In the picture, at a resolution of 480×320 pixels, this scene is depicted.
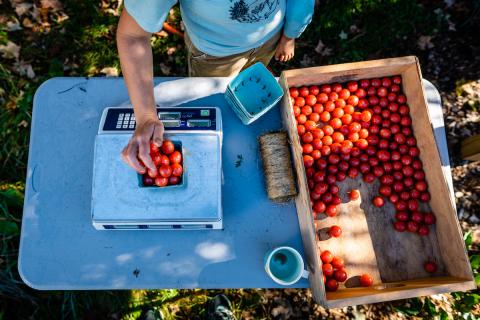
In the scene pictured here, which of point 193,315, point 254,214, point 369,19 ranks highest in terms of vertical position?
point 369,19

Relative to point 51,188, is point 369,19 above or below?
above

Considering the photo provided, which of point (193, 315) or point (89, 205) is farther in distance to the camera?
point (193, 315)

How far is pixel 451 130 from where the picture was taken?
145 inches

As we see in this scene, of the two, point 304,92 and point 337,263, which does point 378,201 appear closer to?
point 337,263

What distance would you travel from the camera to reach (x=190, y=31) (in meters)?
2.12

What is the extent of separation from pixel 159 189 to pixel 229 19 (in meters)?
0.95

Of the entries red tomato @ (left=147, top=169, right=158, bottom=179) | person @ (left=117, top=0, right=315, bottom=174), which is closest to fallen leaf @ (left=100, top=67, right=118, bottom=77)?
person @ (left=117, top=0, right=315, bottom=174)

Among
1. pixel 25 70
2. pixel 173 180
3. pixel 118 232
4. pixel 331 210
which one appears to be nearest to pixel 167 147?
pixel 173 180

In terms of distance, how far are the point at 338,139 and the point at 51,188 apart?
5.94ft

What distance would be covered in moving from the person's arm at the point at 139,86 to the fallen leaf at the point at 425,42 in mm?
3230

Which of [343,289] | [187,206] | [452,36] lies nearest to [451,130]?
[452,36]

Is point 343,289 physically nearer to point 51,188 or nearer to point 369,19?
point 51,188

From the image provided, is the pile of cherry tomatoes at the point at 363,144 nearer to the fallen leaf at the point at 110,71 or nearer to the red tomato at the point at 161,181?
the red tomato at the point at 161,181

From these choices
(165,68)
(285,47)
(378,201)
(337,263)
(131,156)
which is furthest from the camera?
(165,68)
